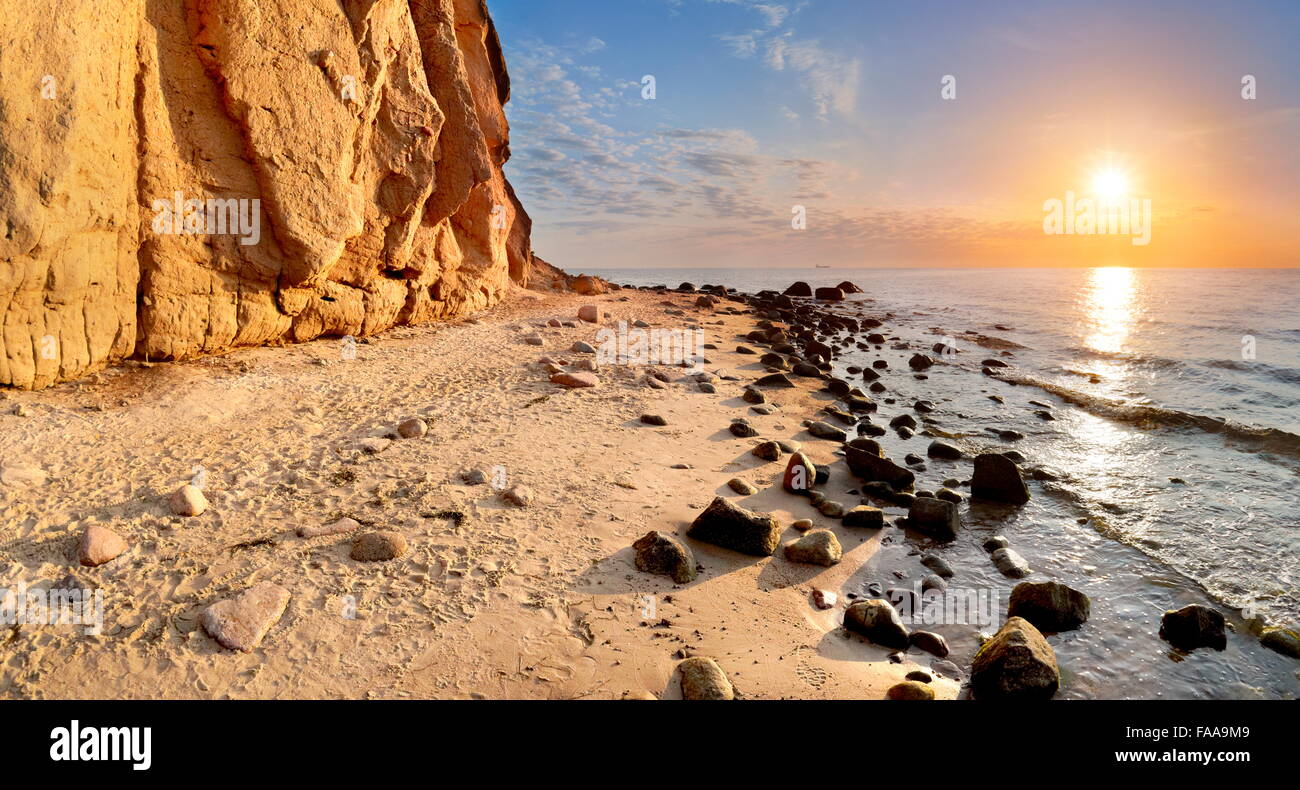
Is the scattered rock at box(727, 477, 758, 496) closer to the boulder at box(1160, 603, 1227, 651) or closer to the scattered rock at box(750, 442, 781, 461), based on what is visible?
the scattered rock at box(750, 442, 781, 461)

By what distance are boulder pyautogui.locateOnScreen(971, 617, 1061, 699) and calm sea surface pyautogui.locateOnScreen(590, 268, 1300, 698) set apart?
0.38m

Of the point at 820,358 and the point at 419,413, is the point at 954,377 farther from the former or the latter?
the point at 419,413

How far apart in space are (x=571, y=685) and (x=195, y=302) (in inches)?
313

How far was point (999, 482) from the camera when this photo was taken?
811 centimetres

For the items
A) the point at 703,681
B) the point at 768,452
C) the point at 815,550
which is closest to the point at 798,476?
the point at 768,452

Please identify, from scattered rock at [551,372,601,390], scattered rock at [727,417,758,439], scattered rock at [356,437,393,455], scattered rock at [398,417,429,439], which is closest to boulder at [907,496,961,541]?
scattered rock at [727,417,758,439]

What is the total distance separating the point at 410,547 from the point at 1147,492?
31.7 ft

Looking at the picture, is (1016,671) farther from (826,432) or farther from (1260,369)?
(1260,369)

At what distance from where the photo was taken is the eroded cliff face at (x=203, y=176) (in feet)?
20.8

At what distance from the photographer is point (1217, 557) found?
686cm

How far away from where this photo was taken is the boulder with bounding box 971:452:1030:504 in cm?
808

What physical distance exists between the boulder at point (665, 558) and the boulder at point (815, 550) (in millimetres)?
1131

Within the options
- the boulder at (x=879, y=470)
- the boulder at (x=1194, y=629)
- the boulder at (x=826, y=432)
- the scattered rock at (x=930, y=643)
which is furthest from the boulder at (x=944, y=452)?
the scattered rock at (x=930, y=643)
